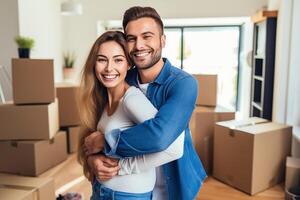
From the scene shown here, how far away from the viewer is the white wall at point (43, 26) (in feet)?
12.5

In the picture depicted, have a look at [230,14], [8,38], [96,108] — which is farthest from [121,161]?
[230,14]

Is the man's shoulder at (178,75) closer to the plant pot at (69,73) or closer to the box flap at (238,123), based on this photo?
the box flap at (238,123)

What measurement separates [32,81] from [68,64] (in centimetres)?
233

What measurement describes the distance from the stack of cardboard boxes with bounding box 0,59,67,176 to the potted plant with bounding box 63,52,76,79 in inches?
80.7

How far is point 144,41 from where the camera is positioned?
3.31 feet

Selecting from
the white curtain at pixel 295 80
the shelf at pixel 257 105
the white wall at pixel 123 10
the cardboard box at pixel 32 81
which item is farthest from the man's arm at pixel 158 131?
the white wall at pixel 123 10

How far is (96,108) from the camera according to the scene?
1.16 m

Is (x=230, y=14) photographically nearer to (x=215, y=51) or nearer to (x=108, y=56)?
(x=215, y=51)

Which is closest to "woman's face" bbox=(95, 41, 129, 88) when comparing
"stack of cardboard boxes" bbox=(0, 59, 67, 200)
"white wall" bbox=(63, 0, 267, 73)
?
"stack of cardboard boxes" bbox=(0, 59, 67, 200)

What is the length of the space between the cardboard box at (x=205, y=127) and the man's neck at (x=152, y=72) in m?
1.89

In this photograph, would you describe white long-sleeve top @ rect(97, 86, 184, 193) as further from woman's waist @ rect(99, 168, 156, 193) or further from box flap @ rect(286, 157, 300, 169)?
box flap @ rect(286, 157, 300, 169)

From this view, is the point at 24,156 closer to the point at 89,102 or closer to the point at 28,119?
the point at 28,119

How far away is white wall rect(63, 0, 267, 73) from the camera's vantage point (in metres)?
4.39

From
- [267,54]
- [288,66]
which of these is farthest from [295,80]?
[267,54]
